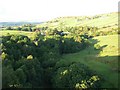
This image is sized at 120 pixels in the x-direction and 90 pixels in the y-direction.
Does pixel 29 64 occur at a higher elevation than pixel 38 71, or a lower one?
higher

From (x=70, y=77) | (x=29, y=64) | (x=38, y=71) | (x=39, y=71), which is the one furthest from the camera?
(x=39, y=71)

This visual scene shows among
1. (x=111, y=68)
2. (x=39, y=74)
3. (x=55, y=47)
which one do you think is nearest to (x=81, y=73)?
(x=39, y=74)

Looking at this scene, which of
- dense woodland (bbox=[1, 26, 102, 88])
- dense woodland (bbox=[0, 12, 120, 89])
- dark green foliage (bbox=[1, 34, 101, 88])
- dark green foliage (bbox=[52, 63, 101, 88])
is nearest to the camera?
dark green foliage (bbox=[1, 34, 101, 88])

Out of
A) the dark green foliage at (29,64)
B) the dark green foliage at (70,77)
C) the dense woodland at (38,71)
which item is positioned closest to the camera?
the dark green foliage at (29,64)

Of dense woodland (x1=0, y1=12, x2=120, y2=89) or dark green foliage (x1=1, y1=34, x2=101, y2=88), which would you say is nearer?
dark green foliage (x1=1, y1=34, x2=101, y2=88)

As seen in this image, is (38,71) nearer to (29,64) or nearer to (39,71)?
(39,71)

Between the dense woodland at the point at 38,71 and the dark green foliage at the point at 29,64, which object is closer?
the dark green foliage at the point at 29,64

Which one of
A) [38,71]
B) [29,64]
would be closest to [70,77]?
[38,71]

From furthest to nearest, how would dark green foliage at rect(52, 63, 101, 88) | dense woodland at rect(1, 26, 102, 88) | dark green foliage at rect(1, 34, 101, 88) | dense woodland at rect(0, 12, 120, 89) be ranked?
1. dark green foliage at rect(52, 63, 101, 88)
2. dense woodland at rect(1, 26, 102, 88)
3. dense woodland at rect(0, 12, 120, 89)
4. dark green foliage at rect(1, 34, 101, 88)

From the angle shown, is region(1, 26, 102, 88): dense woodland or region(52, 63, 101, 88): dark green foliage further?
region(52, 63, 101, 88): dark green foliage

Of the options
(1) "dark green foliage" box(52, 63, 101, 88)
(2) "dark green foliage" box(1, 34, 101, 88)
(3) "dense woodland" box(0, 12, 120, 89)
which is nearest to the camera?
(2) "dark green foliage" box(1, 34, 101, 88)

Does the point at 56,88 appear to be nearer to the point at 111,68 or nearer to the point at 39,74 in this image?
the point at 39,74
